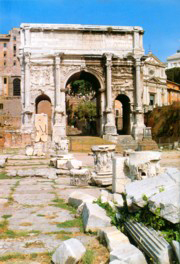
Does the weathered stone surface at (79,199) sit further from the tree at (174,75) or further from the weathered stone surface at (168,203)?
the tree at (174,75)

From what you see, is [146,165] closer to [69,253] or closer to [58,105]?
[69,253]

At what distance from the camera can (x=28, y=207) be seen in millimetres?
5012

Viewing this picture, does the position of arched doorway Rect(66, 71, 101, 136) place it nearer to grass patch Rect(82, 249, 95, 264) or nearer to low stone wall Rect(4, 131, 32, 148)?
low stone wall Rect(4, 131, 32, 148)

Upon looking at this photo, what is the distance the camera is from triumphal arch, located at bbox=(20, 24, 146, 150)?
2214 centimetres

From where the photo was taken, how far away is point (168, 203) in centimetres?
294

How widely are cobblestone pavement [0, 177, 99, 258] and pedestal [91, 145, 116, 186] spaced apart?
1.38 feet

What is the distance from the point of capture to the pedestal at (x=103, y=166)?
279 inches

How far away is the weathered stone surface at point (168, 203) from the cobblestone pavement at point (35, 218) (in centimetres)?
89

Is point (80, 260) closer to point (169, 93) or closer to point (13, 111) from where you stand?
point (13, 111)

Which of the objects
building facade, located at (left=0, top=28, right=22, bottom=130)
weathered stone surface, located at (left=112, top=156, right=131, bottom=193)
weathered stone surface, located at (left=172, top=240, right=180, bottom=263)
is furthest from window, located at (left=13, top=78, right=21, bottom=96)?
weathered stone surface, located at (left=172, top=240, right=180, bottom=263)

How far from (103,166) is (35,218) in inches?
130

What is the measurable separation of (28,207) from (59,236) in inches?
61.4

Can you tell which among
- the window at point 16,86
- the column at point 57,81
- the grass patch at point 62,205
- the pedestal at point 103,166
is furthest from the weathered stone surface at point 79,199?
the window at point 16,86

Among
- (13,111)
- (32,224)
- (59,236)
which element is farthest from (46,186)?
(13,111)
